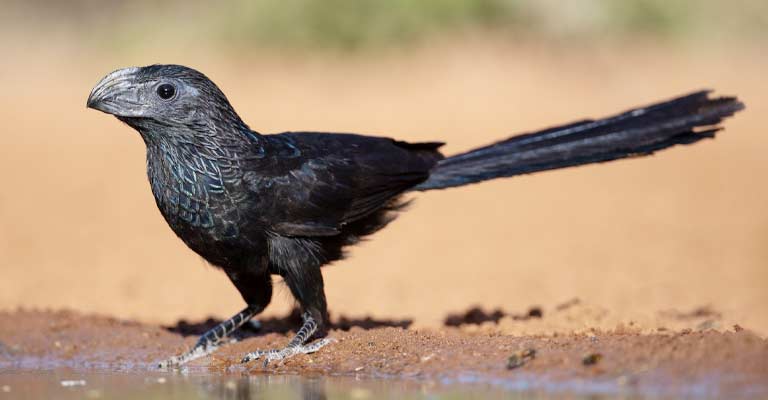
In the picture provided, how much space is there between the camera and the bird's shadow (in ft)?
22.7

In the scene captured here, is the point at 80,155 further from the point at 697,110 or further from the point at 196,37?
the point at 697,110

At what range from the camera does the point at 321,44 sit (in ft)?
61.5

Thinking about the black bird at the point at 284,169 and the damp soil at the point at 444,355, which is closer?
the damp soil at the point at 444,355

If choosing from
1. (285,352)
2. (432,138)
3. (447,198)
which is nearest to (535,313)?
(285,352)

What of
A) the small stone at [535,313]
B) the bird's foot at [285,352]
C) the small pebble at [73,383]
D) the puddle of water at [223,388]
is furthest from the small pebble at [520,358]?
the small pebble at [73,383]

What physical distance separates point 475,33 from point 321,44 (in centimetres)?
257

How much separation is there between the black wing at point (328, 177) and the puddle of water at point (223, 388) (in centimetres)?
90

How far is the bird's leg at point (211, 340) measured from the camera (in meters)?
6.24

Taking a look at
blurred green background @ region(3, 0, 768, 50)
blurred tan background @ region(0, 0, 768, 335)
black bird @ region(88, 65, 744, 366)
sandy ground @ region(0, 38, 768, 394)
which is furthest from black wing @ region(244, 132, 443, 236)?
blurred green background @ region(3, 0, 768, 50)

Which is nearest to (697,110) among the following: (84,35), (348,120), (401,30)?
(348,120)

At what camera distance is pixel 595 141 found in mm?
6309

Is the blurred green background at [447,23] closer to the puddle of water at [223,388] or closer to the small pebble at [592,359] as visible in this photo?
the puddle of water at [223,388]

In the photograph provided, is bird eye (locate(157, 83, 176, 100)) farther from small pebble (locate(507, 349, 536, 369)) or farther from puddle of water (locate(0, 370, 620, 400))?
small pebble (locate(507, 349, 536, 369))

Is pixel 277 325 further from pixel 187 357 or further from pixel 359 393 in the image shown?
pixel 359 393
